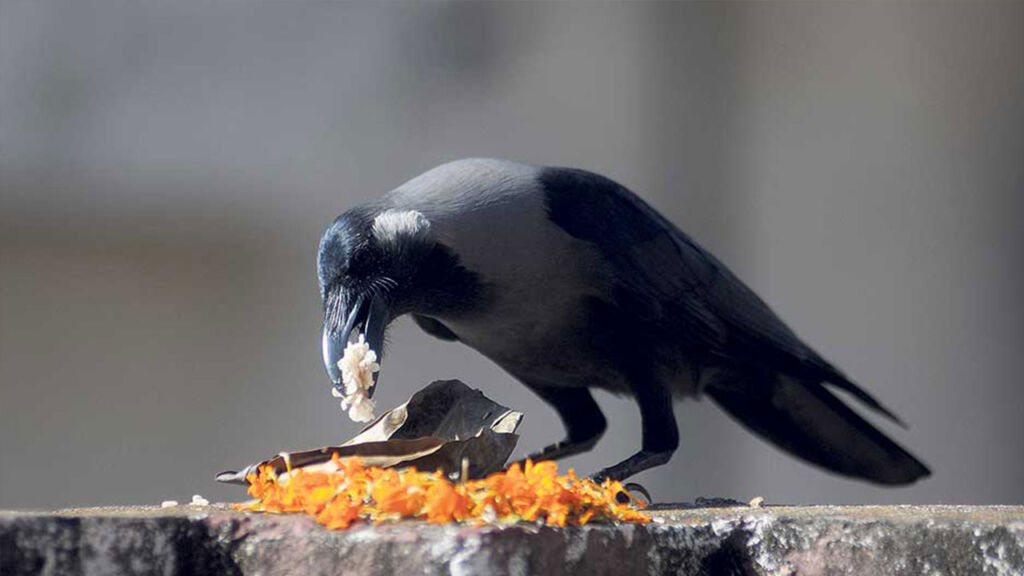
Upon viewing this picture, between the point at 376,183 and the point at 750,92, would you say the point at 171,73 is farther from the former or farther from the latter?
the point at 750,92

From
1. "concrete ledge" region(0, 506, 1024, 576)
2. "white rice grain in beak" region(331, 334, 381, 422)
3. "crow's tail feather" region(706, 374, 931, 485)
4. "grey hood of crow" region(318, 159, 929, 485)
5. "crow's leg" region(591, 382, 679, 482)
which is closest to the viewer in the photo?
"concrete ledge" region(0, 506, 1024, 576)

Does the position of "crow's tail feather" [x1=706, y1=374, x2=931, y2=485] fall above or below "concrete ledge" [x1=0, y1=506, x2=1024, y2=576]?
A: above

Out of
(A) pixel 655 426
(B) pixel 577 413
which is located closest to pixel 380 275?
(A) pixel 655 426

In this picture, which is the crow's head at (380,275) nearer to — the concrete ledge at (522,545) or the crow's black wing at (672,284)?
the crow's black wing at (672,284)

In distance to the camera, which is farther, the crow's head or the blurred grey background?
the blurred grey background

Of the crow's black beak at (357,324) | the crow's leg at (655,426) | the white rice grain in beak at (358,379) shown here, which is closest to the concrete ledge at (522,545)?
the white rice grain in beak at (358,379)

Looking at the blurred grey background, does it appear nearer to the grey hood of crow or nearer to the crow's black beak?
the grey hood of crow

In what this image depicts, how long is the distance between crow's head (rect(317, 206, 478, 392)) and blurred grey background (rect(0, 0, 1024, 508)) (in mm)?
2144

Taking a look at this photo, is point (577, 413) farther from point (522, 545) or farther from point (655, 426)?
point (522, 545)

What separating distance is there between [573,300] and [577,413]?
1.58 feet

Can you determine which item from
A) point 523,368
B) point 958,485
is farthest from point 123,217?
point 958,485

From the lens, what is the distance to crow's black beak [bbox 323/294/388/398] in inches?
119

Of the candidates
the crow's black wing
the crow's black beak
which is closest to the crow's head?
the crow's black beak

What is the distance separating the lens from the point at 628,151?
218 inches
